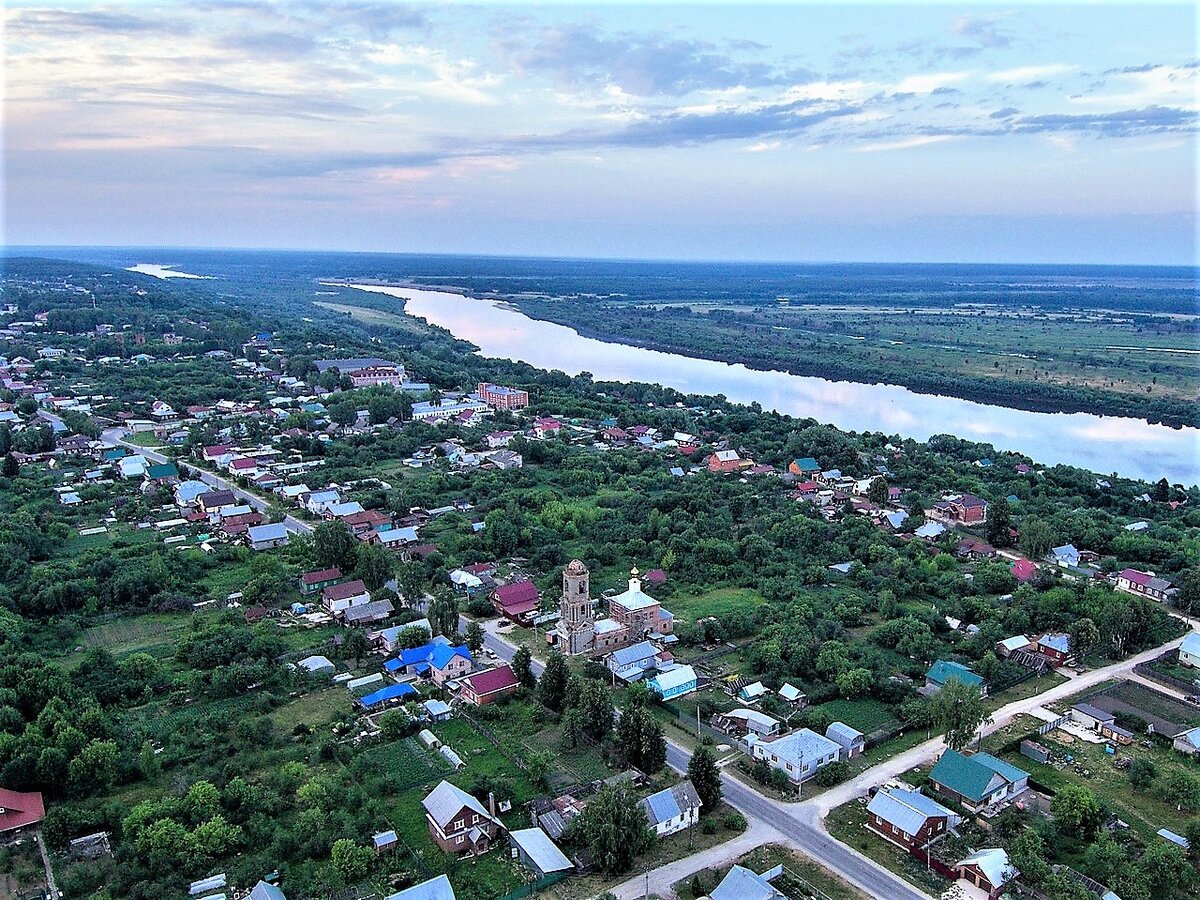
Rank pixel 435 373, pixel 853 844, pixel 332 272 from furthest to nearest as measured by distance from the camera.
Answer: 1. pixel 332 272
2. pixel 435 373
3. pixel 853 844

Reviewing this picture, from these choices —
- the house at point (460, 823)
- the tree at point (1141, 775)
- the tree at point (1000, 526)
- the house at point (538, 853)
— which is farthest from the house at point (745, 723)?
the tree at point (1000, 526)

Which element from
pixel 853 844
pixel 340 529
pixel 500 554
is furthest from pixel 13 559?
pixel 853 844

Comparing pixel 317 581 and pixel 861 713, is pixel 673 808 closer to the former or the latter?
pixel 861 713

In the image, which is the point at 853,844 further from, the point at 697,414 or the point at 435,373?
the point at 435,373

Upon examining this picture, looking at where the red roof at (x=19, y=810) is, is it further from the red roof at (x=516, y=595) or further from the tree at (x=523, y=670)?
the red roof at (x=516, y=595)

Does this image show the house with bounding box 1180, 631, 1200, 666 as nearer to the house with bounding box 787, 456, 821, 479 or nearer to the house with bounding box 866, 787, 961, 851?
the house with bounding box 866, 787, 961, 851

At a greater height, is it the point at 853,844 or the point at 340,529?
→ the point at 340,529
